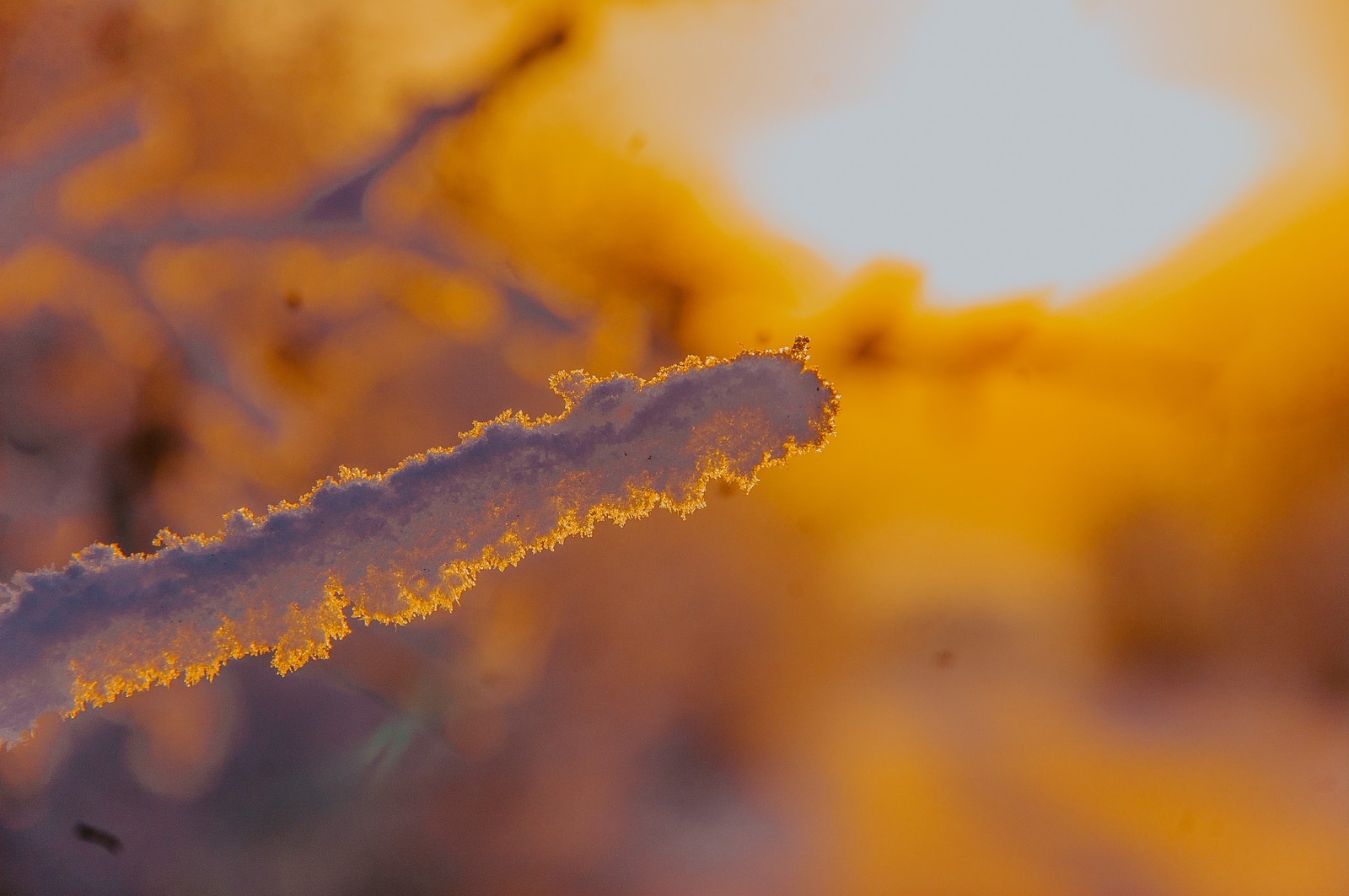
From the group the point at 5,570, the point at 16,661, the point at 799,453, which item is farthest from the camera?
the point at 5,570

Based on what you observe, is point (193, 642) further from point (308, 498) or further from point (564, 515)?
point (564, 515)

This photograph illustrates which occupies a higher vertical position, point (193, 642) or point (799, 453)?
point (799, 453)

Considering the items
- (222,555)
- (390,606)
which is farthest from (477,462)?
(222,555)

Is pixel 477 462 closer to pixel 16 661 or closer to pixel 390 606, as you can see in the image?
pixel 390 606

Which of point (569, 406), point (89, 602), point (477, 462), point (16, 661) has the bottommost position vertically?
point (16, 661)

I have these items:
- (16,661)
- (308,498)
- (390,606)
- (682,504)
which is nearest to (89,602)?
(16,661)

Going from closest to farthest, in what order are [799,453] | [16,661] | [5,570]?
1. [16,661]
2. [799,453]
3. [5,570]

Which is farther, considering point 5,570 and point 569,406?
point 5,570
